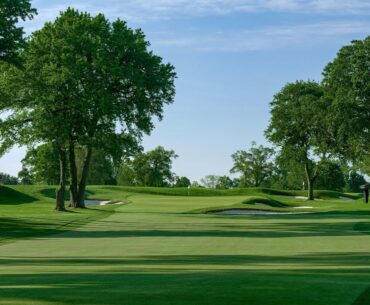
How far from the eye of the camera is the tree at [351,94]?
70562 mm

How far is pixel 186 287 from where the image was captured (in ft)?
36.4

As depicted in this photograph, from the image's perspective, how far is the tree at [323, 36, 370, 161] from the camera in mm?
70562

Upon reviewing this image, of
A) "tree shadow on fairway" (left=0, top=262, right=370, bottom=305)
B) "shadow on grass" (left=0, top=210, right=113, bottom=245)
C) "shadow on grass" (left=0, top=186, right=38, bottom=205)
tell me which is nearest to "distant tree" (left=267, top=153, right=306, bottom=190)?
"shadow on grass" (left=0, top=186, right=38, bottom=205)

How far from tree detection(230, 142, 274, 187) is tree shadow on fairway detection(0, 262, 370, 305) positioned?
494ft

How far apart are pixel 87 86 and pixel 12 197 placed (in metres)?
25.7

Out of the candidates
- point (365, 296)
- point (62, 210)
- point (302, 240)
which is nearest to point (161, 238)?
point (302, 240)

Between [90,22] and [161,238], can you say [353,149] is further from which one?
[161,238]

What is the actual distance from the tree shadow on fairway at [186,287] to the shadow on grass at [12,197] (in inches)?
2212

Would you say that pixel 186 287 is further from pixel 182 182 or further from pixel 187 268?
pixel 182 182

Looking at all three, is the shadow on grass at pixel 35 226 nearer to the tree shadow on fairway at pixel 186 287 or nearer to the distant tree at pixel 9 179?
the tree shadow on fairway at pixel 186 287

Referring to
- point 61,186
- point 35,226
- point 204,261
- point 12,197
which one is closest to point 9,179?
point 12,197

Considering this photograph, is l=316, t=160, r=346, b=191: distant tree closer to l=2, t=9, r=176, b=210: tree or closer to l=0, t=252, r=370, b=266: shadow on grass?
l=2, t=9, r=176, b=210: tree

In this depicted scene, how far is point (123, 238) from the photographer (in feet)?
90.3

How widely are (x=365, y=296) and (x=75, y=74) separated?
39262 millimetres
